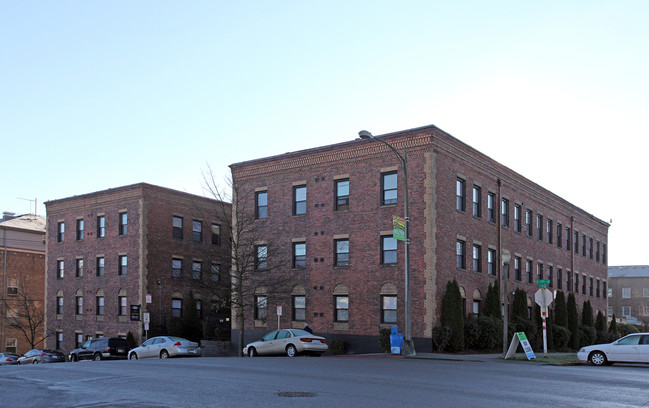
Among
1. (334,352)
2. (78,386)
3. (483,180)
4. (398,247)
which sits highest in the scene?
(483,180)

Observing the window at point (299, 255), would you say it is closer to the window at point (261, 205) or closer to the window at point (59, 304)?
the window at point (261, 205)

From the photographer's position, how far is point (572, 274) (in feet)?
168

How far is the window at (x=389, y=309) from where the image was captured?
109 ft

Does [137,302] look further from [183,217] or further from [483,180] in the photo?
[483,180]

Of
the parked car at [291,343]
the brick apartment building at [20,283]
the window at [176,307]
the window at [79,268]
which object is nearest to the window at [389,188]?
the parked car at [291,343]

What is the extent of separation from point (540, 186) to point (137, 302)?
27888 millimetres

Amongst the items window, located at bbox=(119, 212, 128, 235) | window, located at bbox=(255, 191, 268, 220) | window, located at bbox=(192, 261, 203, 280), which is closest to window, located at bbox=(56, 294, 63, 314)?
window, located at bbox=(119, 212, 128, 235)

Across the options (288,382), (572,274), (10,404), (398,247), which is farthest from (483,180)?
(10,404)

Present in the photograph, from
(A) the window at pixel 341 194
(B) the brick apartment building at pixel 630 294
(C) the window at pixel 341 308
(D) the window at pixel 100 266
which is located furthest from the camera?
(B) the brick apartment building at pixel 630 294

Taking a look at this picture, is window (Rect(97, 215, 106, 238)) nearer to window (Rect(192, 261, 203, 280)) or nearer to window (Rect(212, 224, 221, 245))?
window (Rect(192, 261, 203, 280))

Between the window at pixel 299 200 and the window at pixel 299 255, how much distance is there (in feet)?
5.83

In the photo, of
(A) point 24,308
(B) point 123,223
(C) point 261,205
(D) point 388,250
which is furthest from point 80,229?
(D) point 388,250

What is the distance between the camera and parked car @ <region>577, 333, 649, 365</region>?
23906 mm

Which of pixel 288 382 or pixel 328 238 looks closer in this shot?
pixel 288 382
